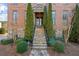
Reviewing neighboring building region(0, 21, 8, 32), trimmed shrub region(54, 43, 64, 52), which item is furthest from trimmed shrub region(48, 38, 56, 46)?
neighboring building region(0, 21, 8, 32)

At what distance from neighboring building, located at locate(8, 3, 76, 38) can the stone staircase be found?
3.8 inches

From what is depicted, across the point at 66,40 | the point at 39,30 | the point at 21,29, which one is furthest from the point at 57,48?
the point at 21,29

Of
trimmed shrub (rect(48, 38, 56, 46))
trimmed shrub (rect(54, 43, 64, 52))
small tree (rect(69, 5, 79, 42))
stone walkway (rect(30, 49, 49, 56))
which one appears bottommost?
stone walkway (rect(30, 49, 49, 56))

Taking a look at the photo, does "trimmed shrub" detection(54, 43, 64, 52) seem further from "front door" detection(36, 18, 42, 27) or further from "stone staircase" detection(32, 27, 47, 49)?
"front door" detection(36, 18, 42, 27)

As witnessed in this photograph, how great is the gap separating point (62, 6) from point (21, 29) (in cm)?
65

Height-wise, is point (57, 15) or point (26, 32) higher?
point (57, 15)

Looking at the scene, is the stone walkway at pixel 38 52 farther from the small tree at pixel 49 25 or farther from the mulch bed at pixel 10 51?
the small tree at pixel 49 25

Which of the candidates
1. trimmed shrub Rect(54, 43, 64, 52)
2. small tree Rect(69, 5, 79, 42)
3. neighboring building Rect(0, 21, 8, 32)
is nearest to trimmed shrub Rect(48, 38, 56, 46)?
trimmed shrub Rect(54, 43, 64, 52)

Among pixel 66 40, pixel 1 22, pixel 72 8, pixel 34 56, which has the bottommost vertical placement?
pixel 34 56

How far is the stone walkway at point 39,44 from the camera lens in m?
2.77

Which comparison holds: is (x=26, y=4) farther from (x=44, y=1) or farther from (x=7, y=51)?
(x=7, y=51)

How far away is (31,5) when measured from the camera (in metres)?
2.80

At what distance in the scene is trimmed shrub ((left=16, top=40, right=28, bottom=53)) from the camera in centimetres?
271

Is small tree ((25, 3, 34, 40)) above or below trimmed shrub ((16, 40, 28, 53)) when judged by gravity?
above
